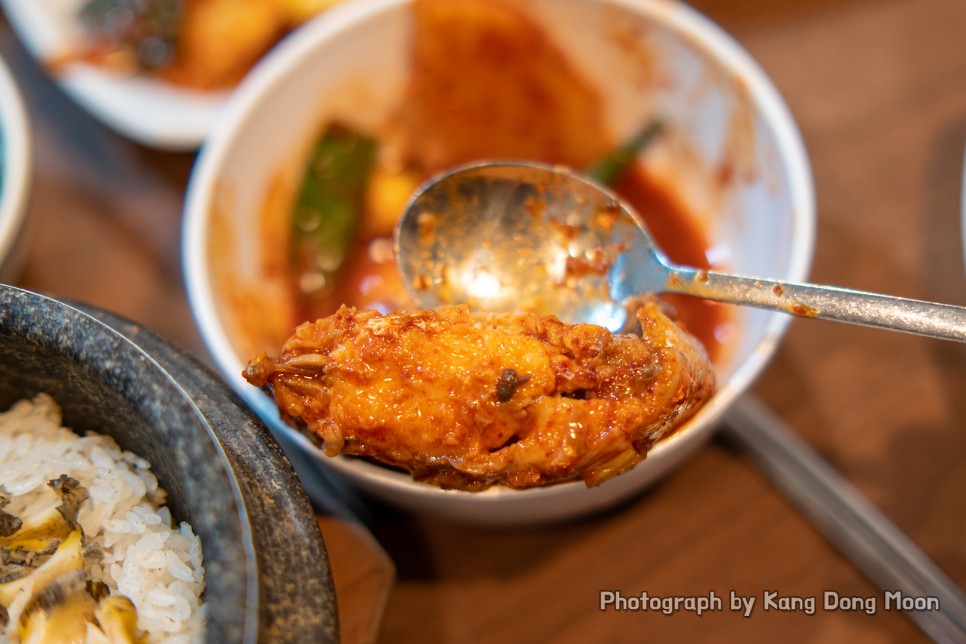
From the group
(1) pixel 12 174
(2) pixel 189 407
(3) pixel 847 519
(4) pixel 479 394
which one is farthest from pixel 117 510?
(3) pixel 847 519

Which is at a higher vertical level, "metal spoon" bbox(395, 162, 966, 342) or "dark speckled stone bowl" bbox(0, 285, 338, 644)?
"metal spoon" bbox(395, 162, 966, 342)

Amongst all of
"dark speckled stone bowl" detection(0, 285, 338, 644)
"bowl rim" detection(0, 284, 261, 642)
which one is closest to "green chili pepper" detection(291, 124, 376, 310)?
"dark speckled stone bowl" detection(0, 285, 338, 644)

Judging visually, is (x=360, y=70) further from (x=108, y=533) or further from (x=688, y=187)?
(x=108, y=533)

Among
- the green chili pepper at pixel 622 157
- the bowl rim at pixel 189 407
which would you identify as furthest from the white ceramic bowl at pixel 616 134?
the bowl rim at pixel 189 407

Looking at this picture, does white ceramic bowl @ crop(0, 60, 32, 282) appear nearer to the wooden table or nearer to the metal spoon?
the wooden table

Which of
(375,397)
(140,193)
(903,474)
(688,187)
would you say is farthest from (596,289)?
(140,193)

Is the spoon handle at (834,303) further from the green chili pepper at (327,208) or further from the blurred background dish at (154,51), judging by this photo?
the blurred background dish at (154,51)
